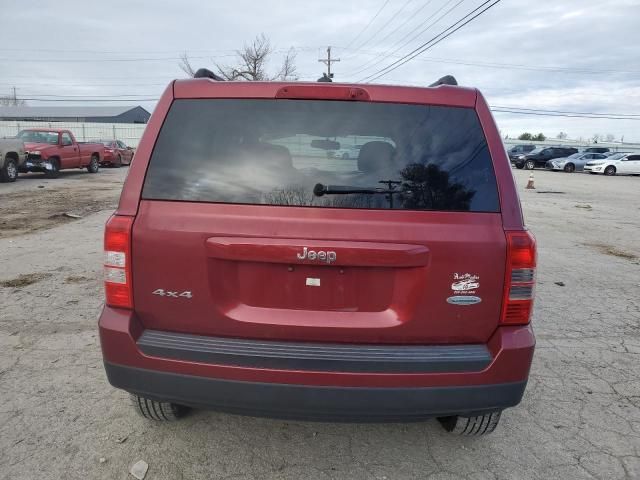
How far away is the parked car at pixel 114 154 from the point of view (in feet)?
85.2

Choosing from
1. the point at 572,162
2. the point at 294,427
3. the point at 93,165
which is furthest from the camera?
the point at 572,162

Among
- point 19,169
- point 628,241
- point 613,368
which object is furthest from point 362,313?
point 19,169

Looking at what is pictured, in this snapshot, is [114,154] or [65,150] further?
[114,154]

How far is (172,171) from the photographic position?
2.25 m

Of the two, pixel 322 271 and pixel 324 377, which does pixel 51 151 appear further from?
pixel 324 377

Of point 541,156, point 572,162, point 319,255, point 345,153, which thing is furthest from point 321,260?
point 541,156

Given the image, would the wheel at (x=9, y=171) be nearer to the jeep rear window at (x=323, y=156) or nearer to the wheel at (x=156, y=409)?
the wheel at (x=156, y=409)

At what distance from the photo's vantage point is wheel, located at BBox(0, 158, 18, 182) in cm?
1636

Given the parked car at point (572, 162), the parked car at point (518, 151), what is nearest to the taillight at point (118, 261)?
the parked car at point (572, 162)

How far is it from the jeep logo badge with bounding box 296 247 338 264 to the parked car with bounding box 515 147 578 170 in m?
41.1

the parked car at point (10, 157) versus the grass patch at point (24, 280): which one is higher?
the parked car at point (10, 157)

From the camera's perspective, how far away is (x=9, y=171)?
1667 centimetres

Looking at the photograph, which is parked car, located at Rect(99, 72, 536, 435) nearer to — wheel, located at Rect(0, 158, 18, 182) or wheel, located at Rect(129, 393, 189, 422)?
wheel, located at Rect(129, 393, 189, 422)

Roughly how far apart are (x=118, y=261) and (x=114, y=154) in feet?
89.2
